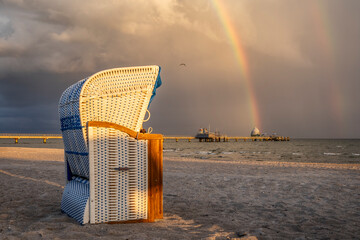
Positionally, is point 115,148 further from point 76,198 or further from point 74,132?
point 76,198

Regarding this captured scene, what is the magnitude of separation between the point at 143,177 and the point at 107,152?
690mm

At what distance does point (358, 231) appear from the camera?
4.85m

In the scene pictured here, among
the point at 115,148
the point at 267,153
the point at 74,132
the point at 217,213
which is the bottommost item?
the point at 267,153

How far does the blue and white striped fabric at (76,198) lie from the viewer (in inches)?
190

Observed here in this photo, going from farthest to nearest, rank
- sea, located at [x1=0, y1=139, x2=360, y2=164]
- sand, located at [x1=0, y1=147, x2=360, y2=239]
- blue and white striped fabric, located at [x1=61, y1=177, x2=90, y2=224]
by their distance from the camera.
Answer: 1. sea, located at [x1=0, y1=139, x2=360, y2=164]
2. blue and white striped fabric, located at [x1=61, y1=177, x2=90, y2=224]
3. sand, located at [x1=0, y1=147, x2=360, y2=239]

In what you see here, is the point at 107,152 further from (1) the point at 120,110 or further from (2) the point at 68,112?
(2) the point at 68,112

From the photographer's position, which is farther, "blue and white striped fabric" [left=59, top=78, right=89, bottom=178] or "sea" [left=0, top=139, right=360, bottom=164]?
"sea" [left=0, top=139, right=360, bottom=164]

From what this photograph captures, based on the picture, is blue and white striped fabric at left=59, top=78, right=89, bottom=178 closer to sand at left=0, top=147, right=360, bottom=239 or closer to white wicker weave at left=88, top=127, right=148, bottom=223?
white wicker weave at left=88, top=127, right=148, bottom=223

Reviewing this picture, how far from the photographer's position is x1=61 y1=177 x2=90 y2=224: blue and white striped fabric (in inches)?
190

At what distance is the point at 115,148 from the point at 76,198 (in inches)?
44.0

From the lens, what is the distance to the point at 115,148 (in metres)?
4.81

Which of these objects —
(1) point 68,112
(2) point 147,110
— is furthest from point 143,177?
(1) point 68,112

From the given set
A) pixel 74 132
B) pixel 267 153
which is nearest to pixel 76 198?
pixel 74 132

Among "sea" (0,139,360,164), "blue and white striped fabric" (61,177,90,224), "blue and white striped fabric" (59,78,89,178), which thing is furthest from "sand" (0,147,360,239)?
"sea" (0,139,360,164)
